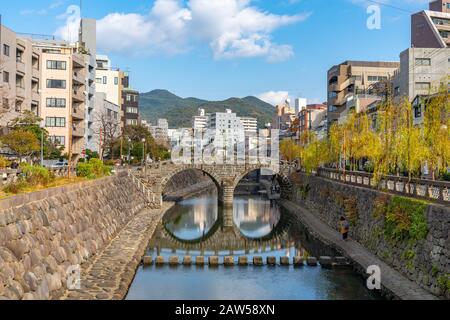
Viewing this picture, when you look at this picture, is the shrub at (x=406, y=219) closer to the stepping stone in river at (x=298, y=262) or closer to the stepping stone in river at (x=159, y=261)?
the stepping stone in river at (x=298, y=262)

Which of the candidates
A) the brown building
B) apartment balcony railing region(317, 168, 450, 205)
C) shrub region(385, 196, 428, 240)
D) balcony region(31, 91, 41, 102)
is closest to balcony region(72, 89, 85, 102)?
balcony region(31, 91, 41, 102)

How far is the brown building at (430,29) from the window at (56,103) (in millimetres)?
49047

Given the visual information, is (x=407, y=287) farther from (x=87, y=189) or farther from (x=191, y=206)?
(x=191, y=206)

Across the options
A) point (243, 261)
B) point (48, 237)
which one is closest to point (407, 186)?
point (243, 261)

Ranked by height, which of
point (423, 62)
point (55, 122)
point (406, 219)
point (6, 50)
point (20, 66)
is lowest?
point (406, 219)

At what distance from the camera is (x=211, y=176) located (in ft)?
203

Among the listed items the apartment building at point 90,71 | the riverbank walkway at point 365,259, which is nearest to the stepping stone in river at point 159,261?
the riverbank walkway at point 365,259

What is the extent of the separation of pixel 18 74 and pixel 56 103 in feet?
32.6

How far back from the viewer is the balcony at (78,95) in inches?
2307

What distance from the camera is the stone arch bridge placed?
53406 millimetres

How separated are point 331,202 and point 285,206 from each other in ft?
64.7

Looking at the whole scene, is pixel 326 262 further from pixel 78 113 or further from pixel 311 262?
pixel 78 113

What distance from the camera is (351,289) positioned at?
21.1 meters
